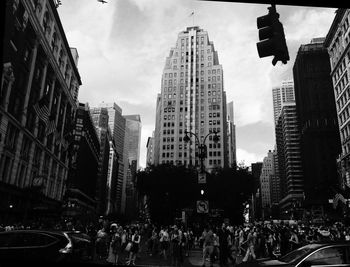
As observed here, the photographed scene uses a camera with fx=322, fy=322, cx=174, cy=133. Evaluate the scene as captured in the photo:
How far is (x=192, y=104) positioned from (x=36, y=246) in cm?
12704

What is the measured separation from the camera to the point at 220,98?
5285 inches

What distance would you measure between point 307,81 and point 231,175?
95.7 m

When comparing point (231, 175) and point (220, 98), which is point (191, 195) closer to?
point (231, 175)

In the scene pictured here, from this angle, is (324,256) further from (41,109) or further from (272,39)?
(41,109)

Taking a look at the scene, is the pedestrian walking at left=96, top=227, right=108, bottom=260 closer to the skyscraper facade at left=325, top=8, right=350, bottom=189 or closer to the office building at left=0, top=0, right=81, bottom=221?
the office building at left=0, top=0, right=81, bottom=221

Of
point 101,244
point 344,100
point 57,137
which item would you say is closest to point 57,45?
point 57,137

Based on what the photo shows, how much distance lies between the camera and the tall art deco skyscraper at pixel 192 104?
429ft

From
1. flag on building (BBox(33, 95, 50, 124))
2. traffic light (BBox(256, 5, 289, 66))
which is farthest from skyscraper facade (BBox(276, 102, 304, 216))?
traffic light (BBox(256, 5, 289, 66))

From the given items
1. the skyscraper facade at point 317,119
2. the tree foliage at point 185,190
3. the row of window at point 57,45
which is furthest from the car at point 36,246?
the skyscraper facade at point 317,119

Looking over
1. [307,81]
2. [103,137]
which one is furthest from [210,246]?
[103,137]

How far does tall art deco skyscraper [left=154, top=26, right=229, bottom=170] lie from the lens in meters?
131

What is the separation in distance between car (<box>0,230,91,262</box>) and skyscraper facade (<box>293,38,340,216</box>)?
128296 millimetres

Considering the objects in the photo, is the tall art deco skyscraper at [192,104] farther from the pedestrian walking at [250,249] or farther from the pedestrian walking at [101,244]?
the pedestrian walking at [101,244]

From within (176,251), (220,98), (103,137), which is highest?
(220,98)
